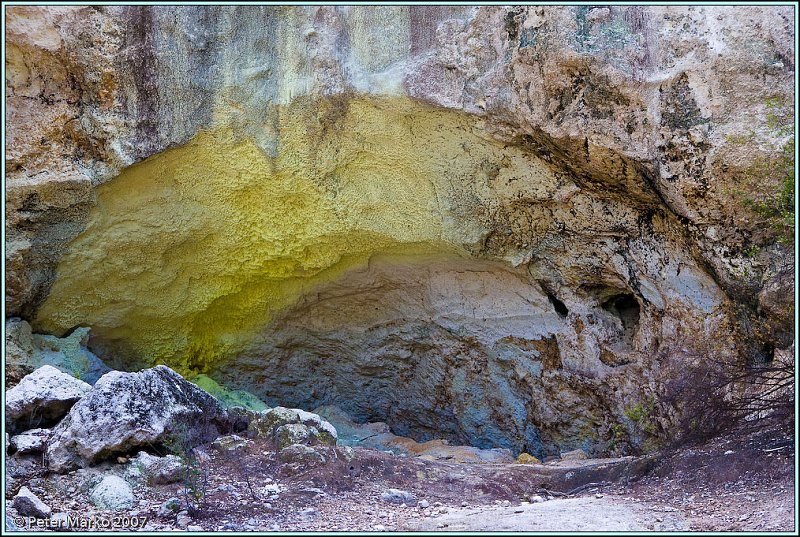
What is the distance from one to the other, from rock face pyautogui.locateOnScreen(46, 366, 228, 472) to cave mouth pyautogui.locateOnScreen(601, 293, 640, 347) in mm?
2832

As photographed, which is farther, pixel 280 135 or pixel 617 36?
pixel 280 135

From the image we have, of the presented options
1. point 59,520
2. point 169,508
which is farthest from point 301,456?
point 59,520

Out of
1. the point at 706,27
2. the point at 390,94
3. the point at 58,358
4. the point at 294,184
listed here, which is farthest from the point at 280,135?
the point at 706,27

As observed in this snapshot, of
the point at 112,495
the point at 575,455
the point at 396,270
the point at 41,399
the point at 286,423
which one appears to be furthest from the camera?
the point at 396,270

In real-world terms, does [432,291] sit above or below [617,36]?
below

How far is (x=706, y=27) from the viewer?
498cm

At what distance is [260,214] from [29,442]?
7.88 ft

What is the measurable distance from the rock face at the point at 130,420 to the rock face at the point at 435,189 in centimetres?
174

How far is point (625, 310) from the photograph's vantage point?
20.5ft

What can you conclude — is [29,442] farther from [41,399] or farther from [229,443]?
[229,443]

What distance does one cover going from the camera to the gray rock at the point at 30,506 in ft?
12.3

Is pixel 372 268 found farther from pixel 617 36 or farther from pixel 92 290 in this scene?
pixel 617 36

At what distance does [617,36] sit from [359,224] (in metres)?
Answer: 2.07

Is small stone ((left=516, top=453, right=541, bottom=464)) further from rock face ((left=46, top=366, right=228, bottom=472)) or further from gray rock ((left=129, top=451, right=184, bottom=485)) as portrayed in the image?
gray rock ((left=129, top=451, right=184, bottom=485))
